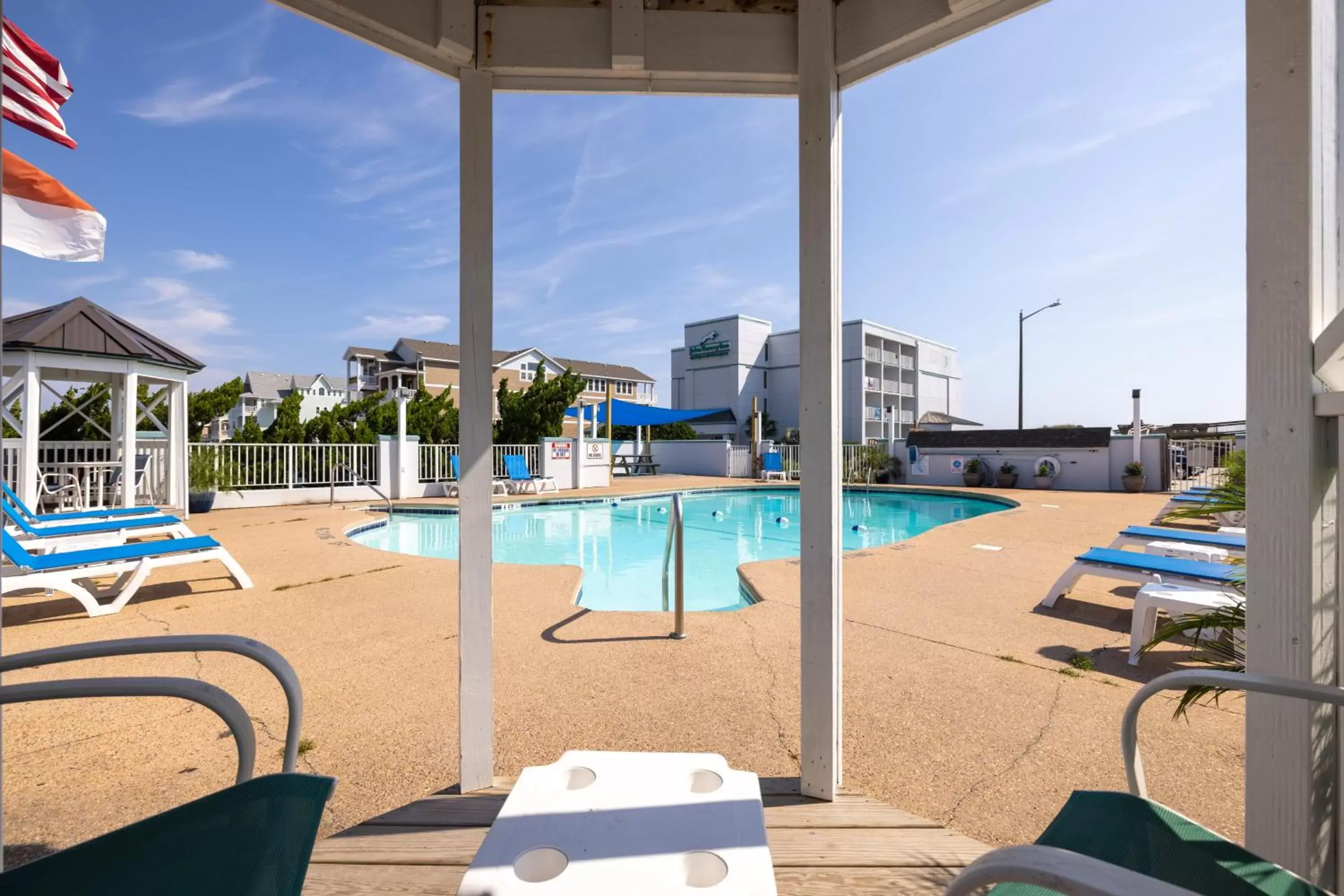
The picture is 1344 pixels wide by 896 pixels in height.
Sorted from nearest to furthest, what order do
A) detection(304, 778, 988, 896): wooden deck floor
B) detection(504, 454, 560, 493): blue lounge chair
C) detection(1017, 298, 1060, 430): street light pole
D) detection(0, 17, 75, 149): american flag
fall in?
detection(304, 778, 988, 896): wooden deck floor < detection(0, 17, 75, 149): american flag < detection(504, 454, 560, 493): blue lounge chair < detection(1017, 298, 1060, 430): street light pole

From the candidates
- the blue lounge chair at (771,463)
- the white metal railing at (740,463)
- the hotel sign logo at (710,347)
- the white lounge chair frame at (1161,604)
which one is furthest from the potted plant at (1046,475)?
the hotel sign logo at (710,347)

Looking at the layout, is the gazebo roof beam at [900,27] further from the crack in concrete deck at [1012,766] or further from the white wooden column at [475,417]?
the crack in concrete deck at [1012,766]

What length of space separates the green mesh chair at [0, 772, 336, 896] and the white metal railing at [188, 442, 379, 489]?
1094 cm

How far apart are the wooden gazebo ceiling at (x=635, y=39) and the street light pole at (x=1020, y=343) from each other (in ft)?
78.5

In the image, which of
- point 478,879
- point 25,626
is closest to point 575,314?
point 25,626

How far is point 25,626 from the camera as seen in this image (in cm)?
363

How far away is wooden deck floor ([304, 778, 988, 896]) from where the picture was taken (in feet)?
4.45

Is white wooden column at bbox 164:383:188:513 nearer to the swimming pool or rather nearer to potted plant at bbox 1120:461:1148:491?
the swimming pool

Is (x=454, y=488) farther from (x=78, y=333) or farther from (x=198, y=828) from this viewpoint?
(x=198, y=828)

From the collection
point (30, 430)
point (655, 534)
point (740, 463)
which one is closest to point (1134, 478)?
point (740, 463)

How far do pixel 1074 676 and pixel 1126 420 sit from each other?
15734 millimetres

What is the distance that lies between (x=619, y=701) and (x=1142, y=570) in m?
3.44

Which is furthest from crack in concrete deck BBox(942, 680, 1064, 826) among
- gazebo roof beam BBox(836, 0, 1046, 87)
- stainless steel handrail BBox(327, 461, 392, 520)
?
stainless steel handrail BBox(327, 461, 392, 520)

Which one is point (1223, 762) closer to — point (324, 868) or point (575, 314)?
point (324, 868)
